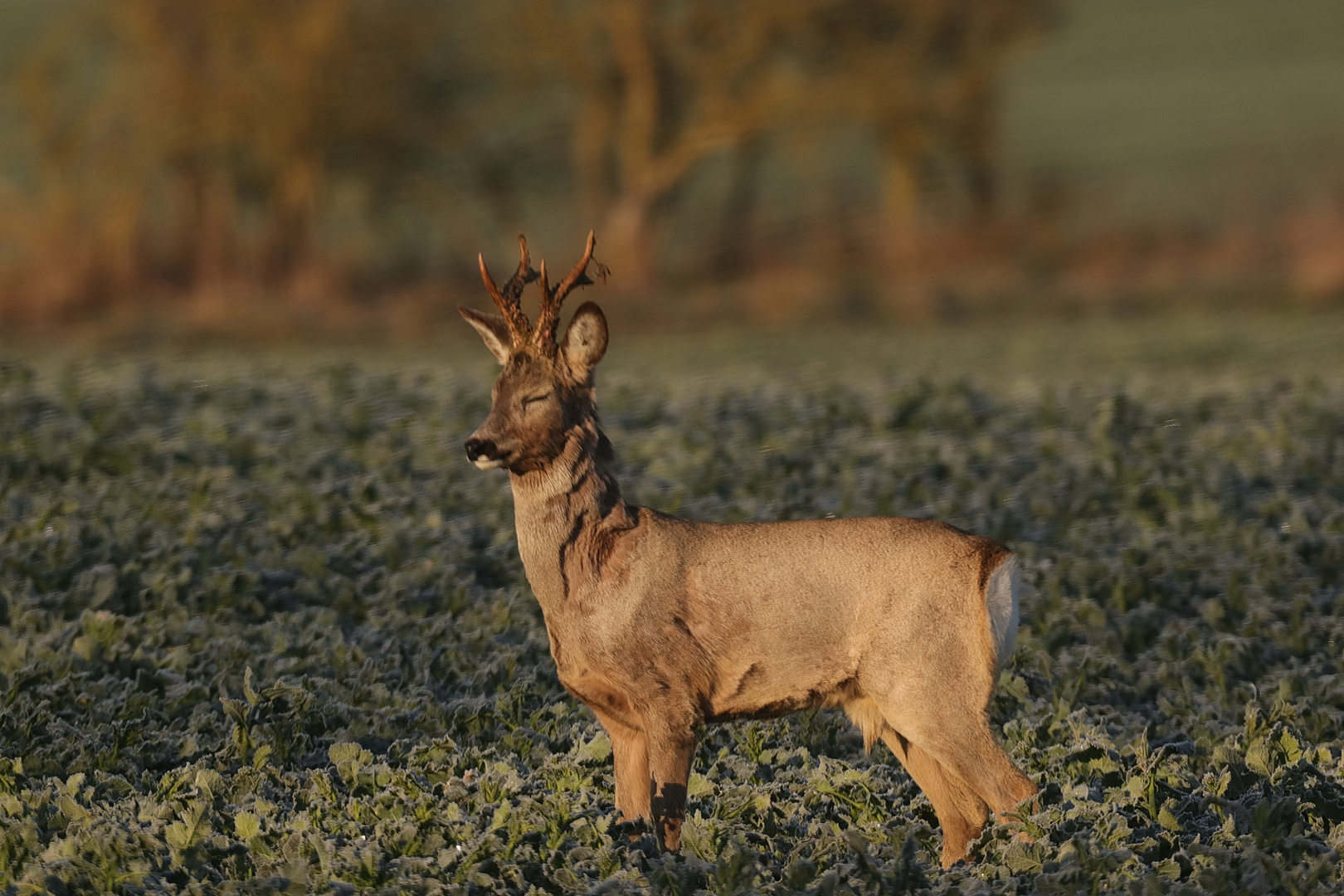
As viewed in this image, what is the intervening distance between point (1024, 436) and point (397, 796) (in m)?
8.34

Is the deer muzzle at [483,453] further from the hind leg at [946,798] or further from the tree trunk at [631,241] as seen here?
the tree trunk at [631,241]

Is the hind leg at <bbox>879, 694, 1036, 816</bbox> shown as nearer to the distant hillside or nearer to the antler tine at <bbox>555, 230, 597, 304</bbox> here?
the antler tine at <bbox>555, 230, 597, 304</bbox>

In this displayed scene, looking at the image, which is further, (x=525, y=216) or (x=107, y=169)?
(x=525, y=216)

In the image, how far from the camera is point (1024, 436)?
45.4 feet

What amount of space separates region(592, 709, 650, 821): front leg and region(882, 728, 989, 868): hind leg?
2.98ft

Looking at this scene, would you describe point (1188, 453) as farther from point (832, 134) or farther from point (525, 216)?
point (525, 216)

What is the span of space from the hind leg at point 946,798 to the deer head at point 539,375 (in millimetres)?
1689

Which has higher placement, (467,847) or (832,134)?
(832,134)

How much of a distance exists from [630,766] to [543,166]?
22439 millimetres

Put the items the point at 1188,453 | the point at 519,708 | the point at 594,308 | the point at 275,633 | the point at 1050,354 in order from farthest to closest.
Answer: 1. the point at 1050,354
2. the point at 1188,453
3. the point at 275,633
4. the point at 519,708
5. the point at 594,308

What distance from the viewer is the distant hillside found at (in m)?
24.8

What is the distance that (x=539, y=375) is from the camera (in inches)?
225

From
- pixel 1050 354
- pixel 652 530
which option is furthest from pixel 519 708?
pixel 1050 354

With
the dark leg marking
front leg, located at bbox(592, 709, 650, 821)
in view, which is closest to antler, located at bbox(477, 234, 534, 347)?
front leg, located at bbox(592, 709, 650, 821)
